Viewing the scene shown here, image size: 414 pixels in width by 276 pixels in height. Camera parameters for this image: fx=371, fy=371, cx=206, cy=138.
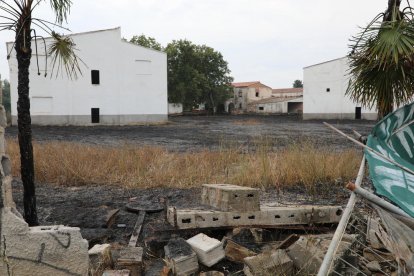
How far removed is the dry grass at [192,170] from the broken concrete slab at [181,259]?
2.95 metres

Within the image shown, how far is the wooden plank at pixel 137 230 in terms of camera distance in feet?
12.9

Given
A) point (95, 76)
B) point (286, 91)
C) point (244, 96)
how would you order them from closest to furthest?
point (95, 76) < point (244, 96) < point (286, 91)

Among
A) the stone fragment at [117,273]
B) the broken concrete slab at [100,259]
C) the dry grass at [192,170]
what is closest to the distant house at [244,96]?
the dry grass at [192,170]

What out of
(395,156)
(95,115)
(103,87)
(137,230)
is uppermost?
(103,87)

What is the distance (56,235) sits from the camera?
9.57ft

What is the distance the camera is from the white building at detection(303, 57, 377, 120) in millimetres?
35500

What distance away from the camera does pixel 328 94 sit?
36562mm

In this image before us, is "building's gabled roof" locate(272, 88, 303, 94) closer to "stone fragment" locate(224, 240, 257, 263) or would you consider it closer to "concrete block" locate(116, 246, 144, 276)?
"stone fragment" locate(224, 240, 257, 263)

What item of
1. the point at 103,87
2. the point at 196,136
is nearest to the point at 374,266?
the point at 196,136

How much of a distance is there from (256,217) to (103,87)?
25.5 metres

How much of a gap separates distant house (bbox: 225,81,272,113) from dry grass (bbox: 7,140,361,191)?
1943 inches

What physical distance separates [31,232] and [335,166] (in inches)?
220

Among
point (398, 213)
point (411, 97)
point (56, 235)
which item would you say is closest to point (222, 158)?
point (411, 97)

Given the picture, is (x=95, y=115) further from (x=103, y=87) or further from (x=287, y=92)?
(x=287, y=92)
